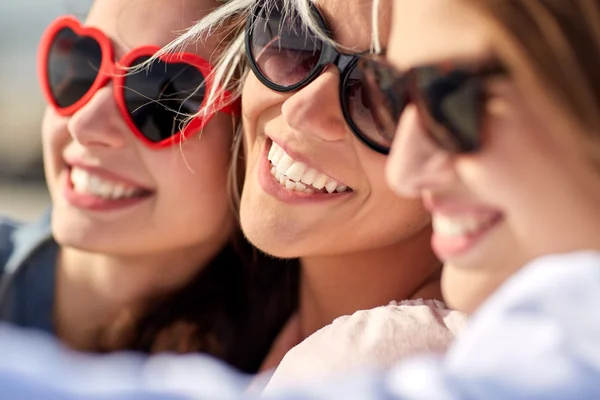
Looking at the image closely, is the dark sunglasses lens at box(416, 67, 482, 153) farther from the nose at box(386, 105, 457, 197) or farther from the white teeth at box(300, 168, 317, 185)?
the white teeth at box(300, 168, 317, 185)

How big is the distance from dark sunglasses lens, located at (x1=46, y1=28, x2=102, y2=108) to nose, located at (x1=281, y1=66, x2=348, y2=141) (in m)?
0.59

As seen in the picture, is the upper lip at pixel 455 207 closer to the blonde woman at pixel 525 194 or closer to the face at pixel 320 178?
the blonde woman at pixel 525 194

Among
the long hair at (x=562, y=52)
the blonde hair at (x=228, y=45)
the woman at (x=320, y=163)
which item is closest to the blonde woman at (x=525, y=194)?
the long hair at (x=562, y=52)

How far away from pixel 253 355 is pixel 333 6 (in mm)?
999

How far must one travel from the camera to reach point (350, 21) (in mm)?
1491

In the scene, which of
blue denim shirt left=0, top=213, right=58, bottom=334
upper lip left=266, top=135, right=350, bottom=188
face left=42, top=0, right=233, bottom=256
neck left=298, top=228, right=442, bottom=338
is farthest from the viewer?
blue denim shirt left=0, top=213, right=58, bottom=334

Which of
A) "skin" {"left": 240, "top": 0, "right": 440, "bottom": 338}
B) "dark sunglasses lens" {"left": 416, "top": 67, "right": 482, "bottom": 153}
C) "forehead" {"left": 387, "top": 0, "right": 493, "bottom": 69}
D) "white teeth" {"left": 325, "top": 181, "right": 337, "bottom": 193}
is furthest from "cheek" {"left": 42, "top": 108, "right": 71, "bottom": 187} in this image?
"dark sunglasses lens" {"left": 416, "top": 67, "right": 482, "bottom": 153}

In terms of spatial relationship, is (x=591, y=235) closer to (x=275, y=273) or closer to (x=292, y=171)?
(x=292, y=171)

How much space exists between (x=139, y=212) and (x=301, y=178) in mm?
481

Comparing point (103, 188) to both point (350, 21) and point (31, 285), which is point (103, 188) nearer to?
point (31, 285)

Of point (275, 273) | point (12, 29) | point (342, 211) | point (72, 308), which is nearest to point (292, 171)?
point (342, 211)

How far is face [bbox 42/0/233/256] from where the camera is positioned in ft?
6.05

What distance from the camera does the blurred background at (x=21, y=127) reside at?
4.37m

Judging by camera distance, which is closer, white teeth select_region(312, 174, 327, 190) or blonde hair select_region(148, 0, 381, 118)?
white teeth select_region(312, 174, 327, 190)
